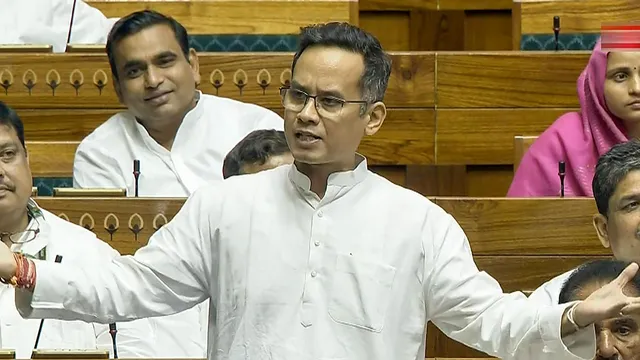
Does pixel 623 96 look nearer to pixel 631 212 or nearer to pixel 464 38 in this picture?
pixel 631 212

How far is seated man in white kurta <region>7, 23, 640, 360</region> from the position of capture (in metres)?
1.32

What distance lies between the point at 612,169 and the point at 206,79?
2.97 feet

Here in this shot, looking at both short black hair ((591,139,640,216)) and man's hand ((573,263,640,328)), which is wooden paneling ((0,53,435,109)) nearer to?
Result: short black hair ((591,139,640,216))

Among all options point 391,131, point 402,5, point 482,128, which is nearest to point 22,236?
point 391,131

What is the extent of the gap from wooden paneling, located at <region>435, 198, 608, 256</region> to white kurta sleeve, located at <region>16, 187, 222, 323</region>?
666mm

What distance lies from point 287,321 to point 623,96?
903 millimetres

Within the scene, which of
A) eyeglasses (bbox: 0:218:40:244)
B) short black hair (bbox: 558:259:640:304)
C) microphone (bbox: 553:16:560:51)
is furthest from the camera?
microphone (bbox: 553:16:560:51)

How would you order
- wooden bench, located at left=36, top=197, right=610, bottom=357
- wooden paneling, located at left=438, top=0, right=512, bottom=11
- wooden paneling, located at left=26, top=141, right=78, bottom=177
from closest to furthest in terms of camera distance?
1. wooden bench, located at left=36, top=197, right=610, bottom=357
2. wooden paneling, located at left=26, top=141, right=78, bottom=177
3. wooden paneling, located at left=438, top=0, right=512, bottom=11

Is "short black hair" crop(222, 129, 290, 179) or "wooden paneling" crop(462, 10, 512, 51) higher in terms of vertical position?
"wooden paneling" crop(462, 10, 512, 51)

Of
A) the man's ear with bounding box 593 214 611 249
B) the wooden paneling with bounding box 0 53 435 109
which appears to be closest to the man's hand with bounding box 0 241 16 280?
the man's ear with bounding box 593 214 611 249

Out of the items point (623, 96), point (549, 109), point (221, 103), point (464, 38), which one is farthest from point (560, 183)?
point (464, 38)

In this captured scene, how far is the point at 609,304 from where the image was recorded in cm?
121

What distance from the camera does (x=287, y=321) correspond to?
53.4 inches

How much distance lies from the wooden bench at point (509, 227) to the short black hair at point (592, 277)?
481mm
